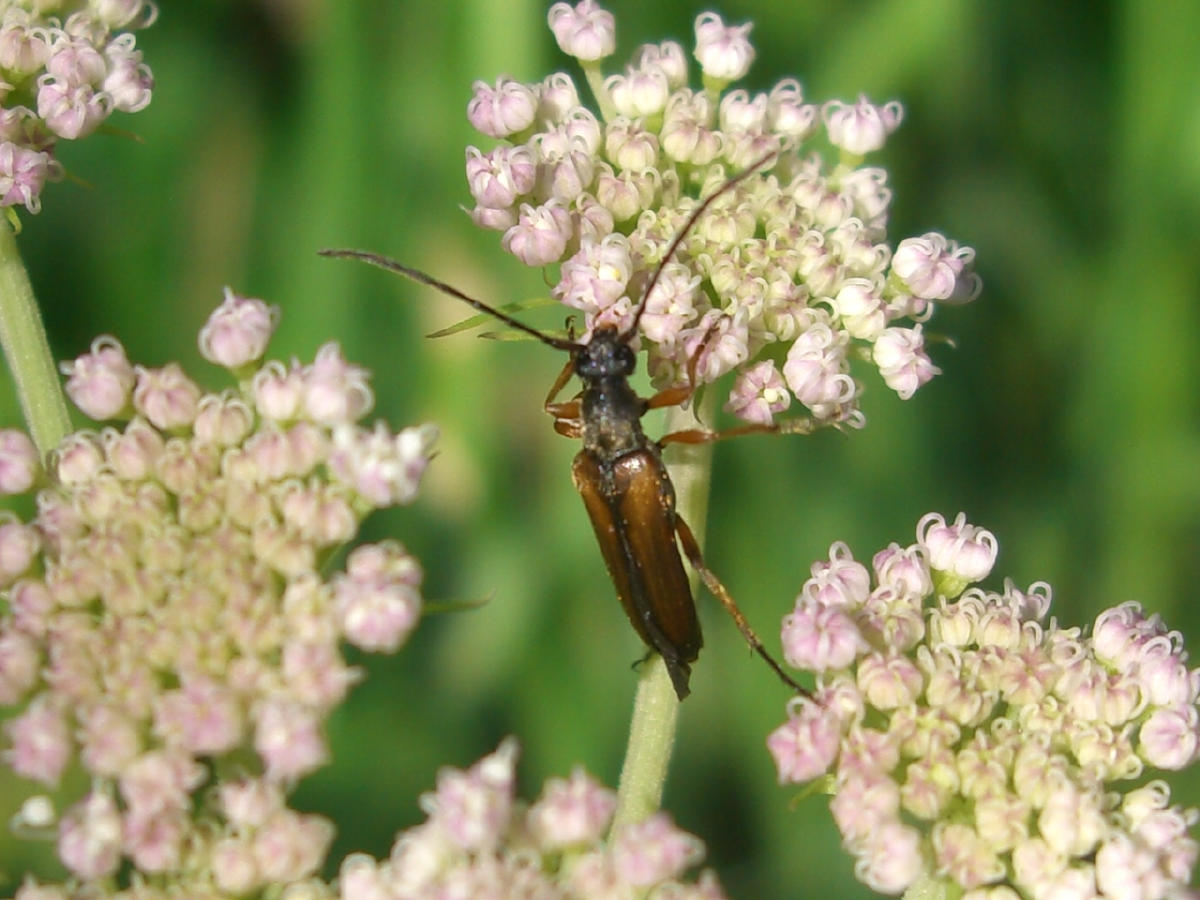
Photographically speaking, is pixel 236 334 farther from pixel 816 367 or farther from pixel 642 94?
pixel 816 367

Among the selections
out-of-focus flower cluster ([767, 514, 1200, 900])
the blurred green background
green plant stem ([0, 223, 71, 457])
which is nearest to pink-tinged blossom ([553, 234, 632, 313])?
out-of-focus flower cluster ([767, 514, 1200, 900])

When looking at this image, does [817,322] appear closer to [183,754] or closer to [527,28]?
[183,754]

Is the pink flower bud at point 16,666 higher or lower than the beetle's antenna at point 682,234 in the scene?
lower

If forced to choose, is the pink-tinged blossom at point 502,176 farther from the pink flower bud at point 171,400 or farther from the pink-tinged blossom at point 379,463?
the pink flower bud at point 171,400

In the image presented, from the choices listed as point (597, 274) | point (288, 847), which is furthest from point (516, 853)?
point (597, 274)

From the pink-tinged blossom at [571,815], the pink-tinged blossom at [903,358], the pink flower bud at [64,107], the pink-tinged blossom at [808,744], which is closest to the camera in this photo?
the pink-tinged blossom at [571,815]

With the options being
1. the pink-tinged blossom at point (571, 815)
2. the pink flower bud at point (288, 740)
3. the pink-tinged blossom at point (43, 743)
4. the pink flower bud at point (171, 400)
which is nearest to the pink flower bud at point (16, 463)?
the pink flower bud at point (171, 400)
